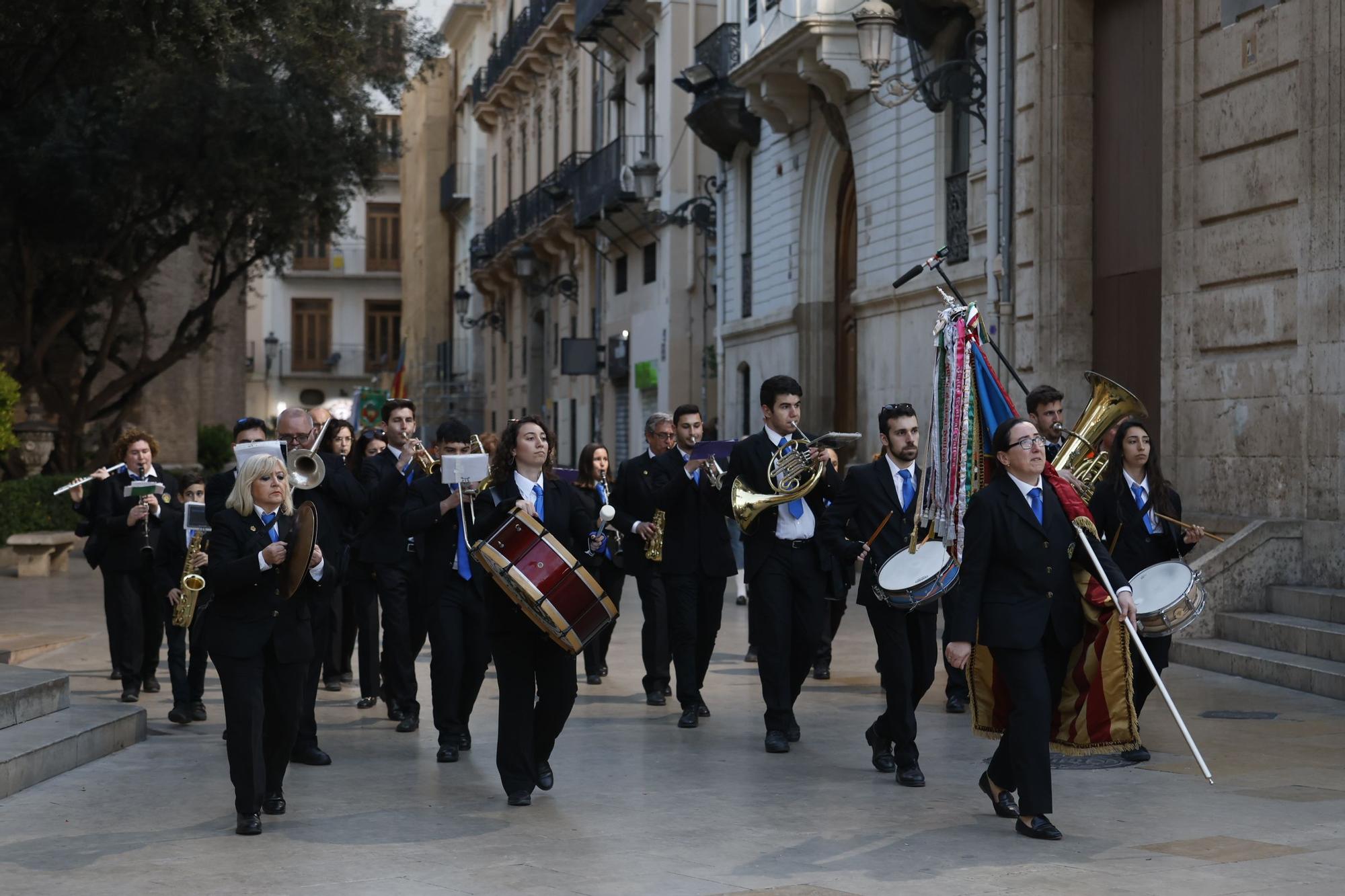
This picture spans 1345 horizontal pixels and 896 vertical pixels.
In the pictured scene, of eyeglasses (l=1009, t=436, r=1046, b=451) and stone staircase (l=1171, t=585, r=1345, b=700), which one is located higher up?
eyeglasses (l=1009, t=436, r=1046, b=451)

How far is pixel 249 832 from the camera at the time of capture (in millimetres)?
7273

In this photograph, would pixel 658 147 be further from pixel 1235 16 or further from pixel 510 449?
pixel 510 449

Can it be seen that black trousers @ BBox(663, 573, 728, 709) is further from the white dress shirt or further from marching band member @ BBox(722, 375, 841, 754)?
the white dress shirt

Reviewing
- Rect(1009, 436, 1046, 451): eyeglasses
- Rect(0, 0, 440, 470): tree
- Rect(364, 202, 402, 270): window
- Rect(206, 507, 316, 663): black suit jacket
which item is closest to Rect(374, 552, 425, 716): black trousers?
Rect(206, 507, 316, 663): black suit jacket

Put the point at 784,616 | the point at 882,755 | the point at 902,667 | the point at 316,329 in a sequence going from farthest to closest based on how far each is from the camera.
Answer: the point at 316,329 < the point at 784,616 < the point at 882,755 < the point at 902,667

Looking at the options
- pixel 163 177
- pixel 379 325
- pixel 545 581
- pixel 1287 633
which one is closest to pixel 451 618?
pixel 545 581

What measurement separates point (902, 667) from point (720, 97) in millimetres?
19904

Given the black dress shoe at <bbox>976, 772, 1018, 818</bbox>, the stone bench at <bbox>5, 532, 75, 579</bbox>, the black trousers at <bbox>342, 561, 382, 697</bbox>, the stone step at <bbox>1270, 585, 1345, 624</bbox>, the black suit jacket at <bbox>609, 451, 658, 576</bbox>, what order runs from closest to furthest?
the black dress shoe at <bbox>976, 772, 1018, 818</bbox> < the black trousers at <bbox>342, 561, 382, 697</bbox> < the black suit jacket at <bbox>609, 451, 658, 576</bbox> < the stone step at <bbox>1270, 585, 1345, 624</bbox> < the stone bench at <bbox>5, 532, 75, 579</bbox>

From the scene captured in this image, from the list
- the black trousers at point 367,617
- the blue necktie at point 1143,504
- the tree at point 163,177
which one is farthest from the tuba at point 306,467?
the tree at point 163,177

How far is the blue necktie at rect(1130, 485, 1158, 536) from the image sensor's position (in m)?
9.27

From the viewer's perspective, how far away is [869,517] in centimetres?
903

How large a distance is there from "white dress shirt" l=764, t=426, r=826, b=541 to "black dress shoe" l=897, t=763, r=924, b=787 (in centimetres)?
143

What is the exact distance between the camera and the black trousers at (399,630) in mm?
10266

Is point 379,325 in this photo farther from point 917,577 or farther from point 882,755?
point 917,577
